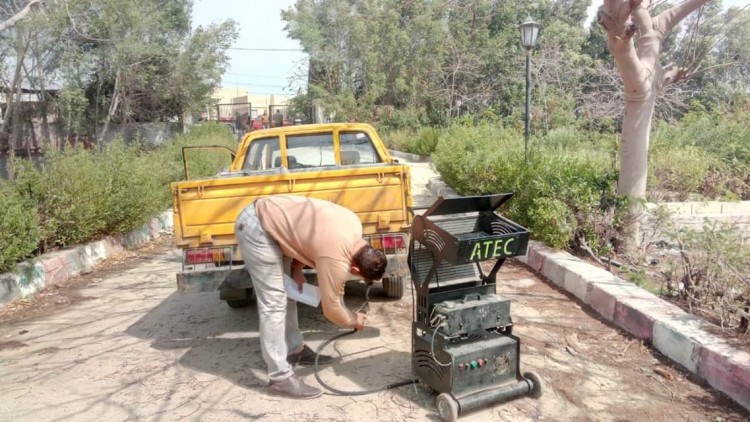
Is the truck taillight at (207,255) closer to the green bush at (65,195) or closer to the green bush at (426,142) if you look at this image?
the green bush at (65,195)

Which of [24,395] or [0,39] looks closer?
[24,395]

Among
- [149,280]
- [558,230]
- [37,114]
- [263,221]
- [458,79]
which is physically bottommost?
[149,280]

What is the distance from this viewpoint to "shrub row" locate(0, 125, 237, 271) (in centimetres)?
595

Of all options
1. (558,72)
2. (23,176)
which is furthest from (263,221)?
(558,72)

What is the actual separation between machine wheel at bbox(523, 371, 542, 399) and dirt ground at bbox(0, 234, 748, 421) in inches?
2.7

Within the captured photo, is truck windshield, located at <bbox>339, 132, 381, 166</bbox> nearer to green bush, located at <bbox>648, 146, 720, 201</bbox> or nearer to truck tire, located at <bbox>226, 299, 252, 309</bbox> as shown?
truck tire, located at <bbox>226, 299, 252, 309</bbox>

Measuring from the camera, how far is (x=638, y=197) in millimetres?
6133

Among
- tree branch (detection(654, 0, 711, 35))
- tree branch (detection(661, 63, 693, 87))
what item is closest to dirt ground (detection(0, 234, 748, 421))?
tree branch (detection(661, 63, 693, 87))

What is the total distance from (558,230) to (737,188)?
5.18 meters

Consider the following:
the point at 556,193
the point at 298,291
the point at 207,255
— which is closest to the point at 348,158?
the point at 207,255

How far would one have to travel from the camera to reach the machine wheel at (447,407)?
10.2 feet

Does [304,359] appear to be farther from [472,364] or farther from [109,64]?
[109,64]

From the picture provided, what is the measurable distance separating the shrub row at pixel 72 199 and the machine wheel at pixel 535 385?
535 cm

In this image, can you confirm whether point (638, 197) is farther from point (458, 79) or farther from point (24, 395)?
point (458, 79)
